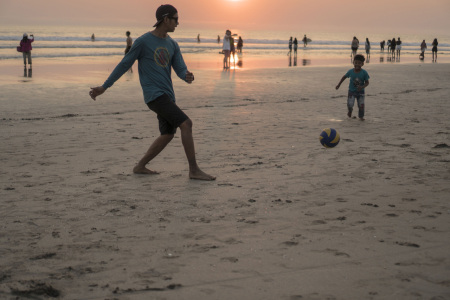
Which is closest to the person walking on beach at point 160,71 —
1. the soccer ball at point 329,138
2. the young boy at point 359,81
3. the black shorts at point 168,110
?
the black shorts at point 168,110

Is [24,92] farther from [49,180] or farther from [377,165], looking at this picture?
[377,165]

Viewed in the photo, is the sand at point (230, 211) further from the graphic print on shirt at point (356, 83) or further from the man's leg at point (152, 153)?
the graphic print on shirt at point (356, 83)

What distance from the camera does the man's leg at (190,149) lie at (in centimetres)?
616

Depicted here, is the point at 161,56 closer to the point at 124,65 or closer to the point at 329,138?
the point at 124,65

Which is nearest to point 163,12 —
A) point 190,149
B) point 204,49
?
point 190,149

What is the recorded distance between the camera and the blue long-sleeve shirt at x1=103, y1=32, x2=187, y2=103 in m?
6.03

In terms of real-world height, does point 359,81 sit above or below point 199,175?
above

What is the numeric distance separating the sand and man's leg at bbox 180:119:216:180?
0.46 ft

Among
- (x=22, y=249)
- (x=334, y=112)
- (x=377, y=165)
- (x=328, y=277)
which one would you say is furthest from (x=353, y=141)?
(x=22, y=249)

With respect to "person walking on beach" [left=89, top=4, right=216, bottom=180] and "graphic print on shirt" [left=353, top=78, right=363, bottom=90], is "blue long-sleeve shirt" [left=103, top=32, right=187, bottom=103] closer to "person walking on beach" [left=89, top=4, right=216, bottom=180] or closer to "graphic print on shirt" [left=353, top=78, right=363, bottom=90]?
"person walking on beach" [left=89, top=4, right=216, bottom=180]

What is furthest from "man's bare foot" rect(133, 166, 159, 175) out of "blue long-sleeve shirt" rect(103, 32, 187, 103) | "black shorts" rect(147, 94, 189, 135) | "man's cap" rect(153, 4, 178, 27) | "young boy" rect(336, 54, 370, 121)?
"young boy" rect(336, 54, 370, 121)

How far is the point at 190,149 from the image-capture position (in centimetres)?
623

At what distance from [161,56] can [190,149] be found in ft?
3.57

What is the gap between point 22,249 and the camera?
409 centimetres
